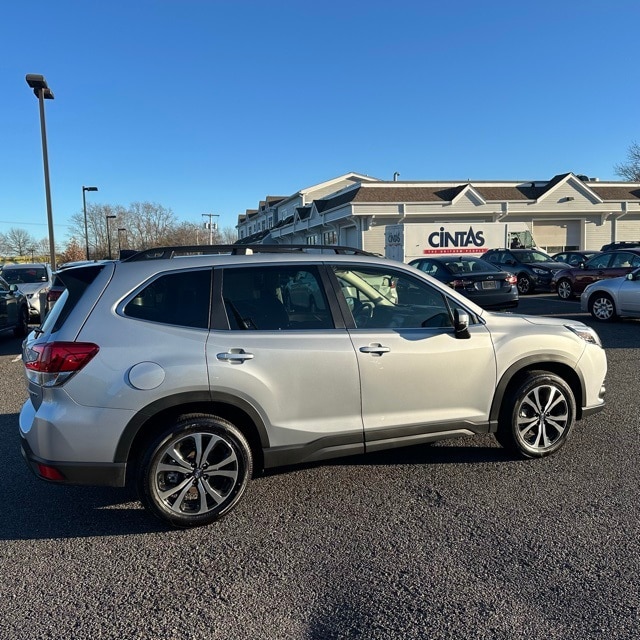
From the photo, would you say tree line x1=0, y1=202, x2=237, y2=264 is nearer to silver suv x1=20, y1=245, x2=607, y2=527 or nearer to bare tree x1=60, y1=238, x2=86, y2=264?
bare tree x1=60, y1=238, x2=86, y2=264

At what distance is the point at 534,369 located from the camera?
4391 millimetres

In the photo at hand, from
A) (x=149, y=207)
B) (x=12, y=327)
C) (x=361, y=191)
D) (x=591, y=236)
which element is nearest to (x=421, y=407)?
(x=12, y=327)

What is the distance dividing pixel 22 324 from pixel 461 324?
11.0m

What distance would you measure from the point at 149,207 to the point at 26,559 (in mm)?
76820

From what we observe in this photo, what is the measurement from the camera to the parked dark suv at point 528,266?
768 inches

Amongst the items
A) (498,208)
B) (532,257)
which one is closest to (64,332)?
(532,257)

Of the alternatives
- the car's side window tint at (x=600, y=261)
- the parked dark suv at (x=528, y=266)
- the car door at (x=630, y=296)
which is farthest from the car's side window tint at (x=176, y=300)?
the parked dark suv at (x=528, y=266)

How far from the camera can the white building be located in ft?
109

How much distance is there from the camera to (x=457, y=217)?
34.7m

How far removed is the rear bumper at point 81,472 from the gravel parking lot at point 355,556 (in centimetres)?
39

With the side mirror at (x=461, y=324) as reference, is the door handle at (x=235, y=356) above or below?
below

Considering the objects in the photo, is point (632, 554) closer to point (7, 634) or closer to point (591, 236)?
point (7, 634)

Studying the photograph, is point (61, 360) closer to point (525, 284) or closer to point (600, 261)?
point (600, 261)

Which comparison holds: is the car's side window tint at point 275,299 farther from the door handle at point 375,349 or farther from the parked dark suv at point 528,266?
the parked dark suv at point 528,266
